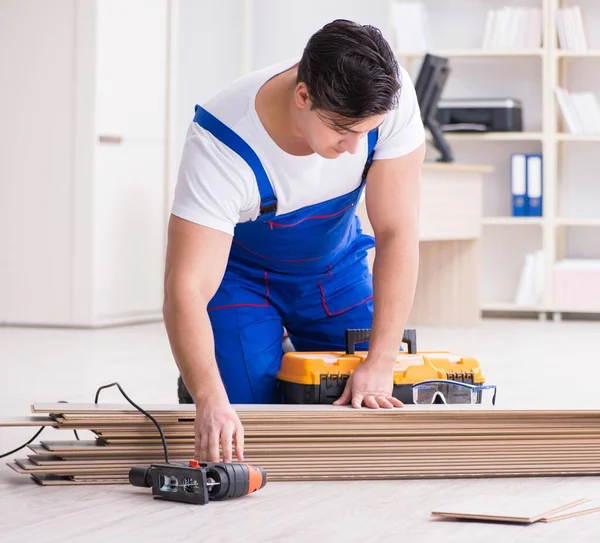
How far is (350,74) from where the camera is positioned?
1764 millimetres

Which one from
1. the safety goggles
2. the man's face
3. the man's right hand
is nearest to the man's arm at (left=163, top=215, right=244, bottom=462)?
the man's right hand

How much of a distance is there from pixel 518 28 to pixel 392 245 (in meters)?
4.17

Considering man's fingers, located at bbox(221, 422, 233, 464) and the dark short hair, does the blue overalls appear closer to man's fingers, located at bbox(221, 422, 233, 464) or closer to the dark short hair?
the dark short hair

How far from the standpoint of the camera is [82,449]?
191 cm

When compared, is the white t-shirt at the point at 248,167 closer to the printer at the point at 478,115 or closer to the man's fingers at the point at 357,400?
the man's fingers at the point at 357,400

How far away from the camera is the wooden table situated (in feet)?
17.9

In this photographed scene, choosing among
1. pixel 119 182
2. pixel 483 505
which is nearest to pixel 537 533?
pixel 483 505

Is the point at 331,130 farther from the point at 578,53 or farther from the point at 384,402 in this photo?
the point at 578,53

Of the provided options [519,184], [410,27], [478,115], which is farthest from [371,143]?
[410,27]

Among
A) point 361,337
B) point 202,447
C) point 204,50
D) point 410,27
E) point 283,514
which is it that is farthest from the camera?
point 204,50

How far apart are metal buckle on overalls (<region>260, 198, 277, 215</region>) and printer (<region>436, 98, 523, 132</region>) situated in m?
3.90

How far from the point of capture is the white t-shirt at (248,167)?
197 centimetres

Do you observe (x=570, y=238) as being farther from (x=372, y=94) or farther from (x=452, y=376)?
(x=372, y=94)

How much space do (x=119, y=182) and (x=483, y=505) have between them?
13.2ft
